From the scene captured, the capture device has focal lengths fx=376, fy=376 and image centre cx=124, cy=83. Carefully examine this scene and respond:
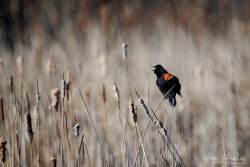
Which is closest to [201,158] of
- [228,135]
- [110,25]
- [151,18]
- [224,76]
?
[228,135]

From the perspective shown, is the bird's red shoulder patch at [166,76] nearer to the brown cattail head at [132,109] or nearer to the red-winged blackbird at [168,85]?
the red-winged blackbird at [168,85]

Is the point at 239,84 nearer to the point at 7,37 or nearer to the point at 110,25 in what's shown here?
the point at 110,25

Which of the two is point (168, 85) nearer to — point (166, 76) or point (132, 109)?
point (166, 76)

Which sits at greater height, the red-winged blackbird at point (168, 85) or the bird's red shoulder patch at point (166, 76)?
the bird's red shoulder patch at point (166, 76)

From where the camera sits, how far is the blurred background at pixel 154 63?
2.47 metres

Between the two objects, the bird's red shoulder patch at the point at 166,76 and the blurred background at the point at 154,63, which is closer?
the bird's red shoulder patch at the point at 166,76

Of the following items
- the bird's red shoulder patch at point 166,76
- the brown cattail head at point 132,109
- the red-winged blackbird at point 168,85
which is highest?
the bird's red shoulder patch at point 166,76

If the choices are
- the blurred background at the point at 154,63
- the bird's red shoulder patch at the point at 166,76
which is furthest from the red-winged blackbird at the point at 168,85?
the blurred background at the point at 154,63

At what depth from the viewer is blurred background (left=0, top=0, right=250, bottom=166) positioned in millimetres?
2469

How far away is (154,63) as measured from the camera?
13.1 feet

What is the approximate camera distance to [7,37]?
666 centimetres

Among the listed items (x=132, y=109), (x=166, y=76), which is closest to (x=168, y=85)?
(x=166, y=76)

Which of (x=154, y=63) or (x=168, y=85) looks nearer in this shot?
(x=168, y=85)

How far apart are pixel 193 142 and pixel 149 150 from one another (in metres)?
0.53
